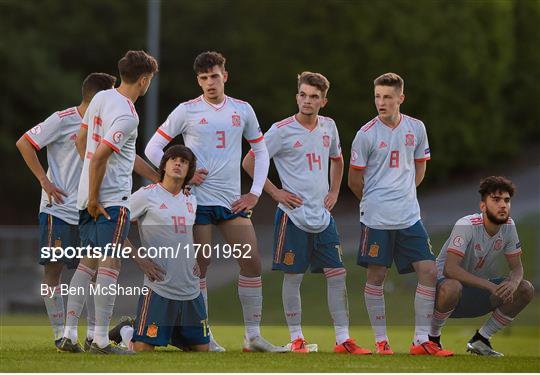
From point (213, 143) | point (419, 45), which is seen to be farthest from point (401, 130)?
point (419, 45)

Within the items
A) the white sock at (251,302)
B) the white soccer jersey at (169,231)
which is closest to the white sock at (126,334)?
the white soccer jersey at (169,231)

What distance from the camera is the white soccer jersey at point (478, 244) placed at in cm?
1038

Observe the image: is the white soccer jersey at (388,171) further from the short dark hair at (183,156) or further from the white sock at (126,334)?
the white sock at (126,334)

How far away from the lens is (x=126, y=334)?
10.2 metres

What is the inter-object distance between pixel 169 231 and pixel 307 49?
21476mm

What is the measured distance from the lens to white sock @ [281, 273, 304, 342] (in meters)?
10.4

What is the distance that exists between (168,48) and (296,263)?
21706 mm

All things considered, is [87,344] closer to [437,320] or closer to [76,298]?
[76,298]

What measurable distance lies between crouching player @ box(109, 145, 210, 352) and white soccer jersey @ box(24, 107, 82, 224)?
64 centimetres

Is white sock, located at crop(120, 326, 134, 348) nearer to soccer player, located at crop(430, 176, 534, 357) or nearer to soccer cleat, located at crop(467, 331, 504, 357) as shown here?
soccer player, located at crop(430, 176, 534, 357)

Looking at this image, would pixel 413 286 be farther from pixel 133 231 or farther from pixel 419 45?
pixel 419 45

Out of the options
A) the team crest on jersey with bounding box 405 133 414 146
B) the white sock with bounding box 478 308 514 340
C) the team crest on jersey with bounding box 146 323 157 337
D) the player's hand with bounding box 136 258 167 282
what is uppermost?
the team crest on jersey with bounding box 405 133 414 146

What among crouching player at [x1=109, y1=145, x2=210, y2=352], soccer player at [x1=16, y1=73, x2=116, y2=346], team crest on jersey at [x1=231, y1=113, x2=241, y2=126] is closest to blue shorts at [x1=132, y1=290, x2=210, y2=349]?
crouching player at [x1=109, y1=145, x2=210, y2=352]

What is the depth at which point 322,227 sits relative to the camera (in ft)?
34.2
